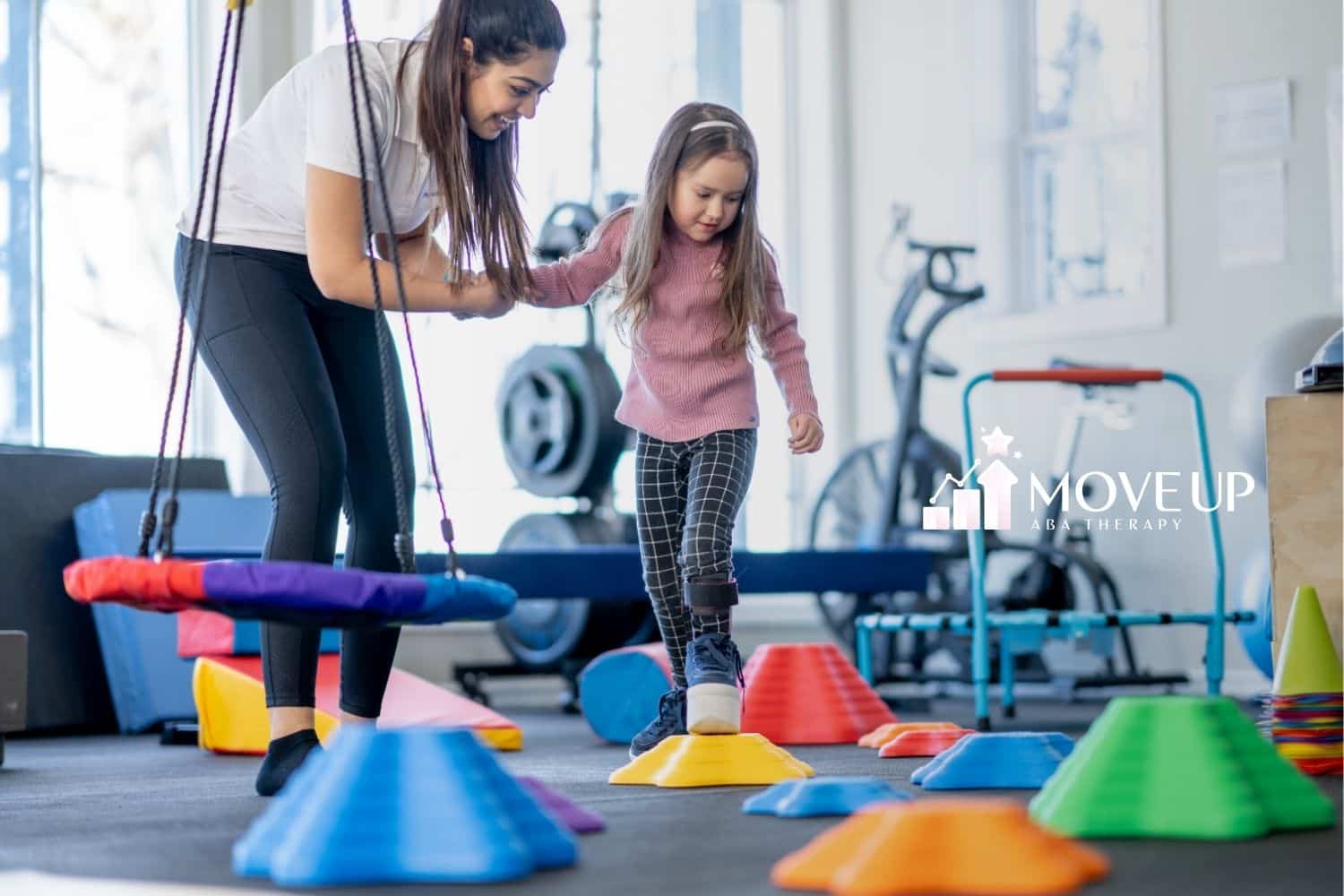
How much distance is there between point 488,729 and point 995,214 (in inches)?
135

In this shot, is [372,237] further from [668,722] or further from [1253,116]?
[1253,116]

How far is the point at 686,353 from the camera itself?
3.01 m

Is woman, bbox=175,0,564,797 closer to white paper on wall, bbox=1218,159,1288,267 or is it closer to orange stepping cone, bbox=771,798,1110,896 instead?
orange stepping cone, bbox=771,798,1110,896

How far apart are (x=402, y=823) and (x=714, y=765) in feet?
3.50

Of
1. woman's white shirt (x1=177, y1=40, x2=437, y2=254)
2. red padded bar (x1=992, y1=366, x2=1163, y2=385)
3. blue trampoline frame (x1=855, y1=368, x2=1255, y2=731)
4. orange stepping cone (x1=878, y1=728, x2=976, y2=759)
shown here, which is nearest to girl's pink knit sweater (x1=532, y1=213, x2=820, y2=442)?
woman's white shirt (x1=177, y1=40, x2=437, y2=254)

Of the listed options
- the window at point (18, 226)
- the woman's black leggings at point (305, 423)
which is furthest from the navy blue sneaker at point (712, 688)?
the window at point (18, 226)

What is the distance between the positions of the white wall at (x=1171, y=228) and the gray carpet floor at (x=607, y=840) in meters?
2.75

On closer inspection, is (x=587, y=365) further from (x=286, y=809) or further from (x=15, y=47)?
(x=286, y=809)

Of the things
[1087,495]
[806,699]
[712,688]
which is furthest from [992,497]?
[712,688]

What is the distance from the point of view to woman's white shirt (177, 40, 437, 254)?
2424mm

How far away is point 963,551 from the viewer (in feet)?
18.0

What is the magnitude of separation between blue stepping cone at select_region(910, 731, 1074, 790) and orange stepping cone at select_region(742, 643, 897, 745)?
131 centimetres

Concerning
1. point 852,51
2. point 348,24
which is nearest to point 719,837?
point 348,24

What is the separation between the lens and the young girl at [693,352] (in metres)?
2.90
